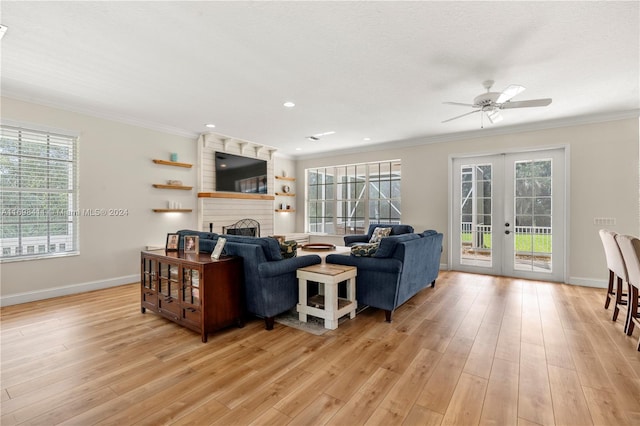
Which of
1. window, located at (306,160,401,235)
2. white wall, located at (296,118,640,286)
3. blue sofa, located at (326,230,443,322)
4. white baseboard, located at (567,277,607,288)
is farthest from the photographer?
window, located at (306,160,401,235)

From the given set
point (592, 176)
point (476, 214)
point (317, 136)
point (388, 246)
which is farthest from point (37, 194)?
point (592, 176)

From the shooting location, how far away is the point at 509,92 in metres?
2.94

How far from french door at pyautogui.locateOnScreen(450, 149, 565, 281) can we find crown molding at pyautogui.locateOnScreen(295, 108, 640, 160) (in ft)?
1.38

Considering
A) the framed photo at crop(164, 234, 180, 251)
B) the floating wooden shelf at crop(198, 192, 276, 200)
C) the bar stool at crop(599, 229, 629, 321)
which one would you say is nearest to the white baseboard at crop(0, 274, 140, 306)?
the floating wooden shelf at crop(198, 192, 276, 200)

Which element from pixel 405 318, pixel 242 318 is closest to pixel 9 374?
pixel 242 318

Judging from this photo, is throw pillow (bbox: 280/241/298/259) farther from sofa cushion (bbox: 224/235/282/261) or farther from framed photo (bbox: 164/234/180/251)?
framed photo (bbox: 164/234/180/251)

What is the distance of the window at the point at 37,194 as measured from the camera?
379 cm

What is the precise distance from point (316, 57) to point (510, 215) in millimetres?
4582

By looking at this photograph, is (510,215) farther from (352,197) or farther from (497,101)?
(352,197)

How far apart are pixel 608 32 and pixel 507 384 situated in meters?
2.94

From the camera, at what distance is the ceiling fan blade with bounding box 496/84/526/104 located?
9.23 ft

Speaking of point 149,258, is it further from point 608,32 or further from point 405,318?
point 608,32

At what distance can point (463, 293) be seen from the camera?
4340 millimetres

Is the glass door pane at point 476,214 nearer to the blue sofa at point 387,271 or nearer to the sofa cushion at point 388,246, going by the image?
the blue sofa at point 387,271
